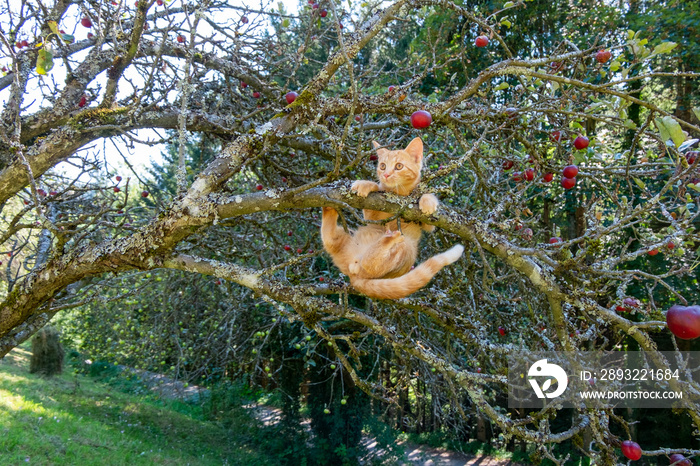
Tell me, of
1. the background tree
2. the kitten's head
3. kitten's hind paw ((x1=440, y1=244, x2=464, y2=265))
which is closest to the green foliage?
the background tree

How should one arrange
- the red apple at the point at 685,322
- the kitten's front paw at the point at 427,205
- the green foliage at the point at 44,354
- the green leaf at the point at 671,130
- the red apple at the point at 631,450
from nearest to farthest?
the red apple at the point at 685,322 < the green leaf at the point at 671,130 < the kitten's front paw at the point at 427,205 < the red apple at the point at 631,450 < the green foliage at the point at 44,354

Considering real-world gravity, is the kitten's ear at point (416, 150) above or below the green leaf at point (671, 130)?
above

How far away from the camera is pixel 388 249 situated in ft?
8.87

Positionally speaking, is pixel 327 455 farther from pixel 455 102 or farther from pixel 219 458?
pixel 455 102

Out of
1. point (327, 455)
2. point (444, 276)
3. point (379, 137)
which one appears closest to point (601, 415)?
point (444, 276)

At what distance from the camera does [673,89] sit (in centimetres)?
863

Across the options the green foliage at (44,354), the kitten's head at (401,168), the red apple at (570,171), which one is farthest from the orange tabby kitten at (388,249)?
the green foliage at (44,354)

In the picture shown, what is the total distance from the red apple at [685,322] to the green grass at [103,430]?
5827 mm

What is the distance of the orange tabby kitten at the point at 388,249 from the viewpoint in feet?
8.16

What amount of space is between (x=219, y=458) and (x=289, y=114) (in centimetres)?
718

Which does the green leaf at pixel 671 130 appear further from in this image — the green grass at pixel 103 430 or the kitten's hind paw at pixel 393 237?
the green grass at pixel 103 430

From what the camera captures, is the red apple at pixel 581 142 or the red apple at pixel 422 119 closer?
the red apple at pixel 422 119

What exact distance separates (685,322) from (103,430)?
7.98 metres

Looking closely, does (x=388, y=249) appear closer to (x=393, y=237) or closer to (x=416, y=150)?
(x=393, y=237)
